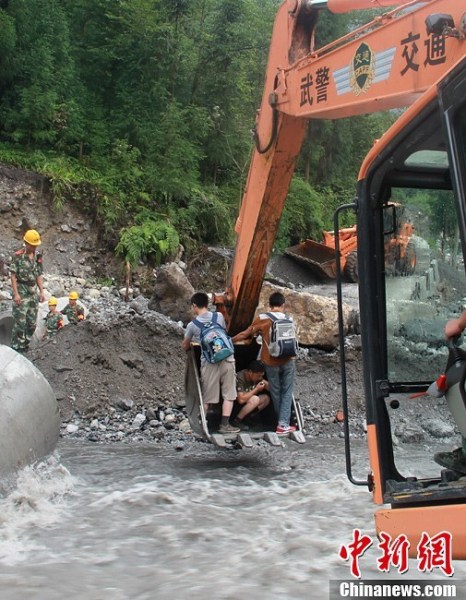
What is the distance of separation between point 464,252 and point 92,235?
51.5 ft

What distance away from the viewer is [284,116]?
6305 mm

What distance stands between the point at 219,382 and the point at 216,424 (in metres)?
0.44

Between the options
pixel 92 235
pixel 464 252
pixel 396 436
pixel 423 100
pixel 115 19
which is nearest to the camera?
pixel 464 252

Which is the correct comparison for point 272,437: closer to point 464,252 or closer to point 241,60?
point 464,252

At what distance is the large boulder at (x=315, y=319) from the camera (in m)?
10.6

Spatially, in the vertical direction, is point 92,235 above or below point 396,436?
above

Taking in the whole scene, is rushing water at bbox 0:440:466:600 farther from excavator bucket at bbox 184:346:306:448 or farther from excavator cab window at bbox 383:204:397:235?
excavator cab window at bbox 383:204:397:235

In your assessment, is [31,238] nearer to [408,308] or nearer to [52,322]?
[52,322]

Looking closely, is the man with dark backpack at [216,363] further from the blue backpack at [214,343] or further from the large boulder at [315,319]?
the large boulder at [315,319]

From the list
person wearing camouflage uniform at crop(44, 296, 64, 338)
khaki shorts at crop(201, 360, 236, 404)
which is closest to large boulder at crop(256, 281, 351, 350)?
person wearing camouflage uniform at crop(44, 296, 64, 338)

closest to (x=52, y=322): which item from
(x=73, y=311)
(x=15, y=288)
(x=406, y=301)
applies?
(x=73, y=311)

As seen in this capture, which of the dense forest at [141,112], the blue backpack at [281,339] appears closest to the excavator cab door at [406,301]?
the blue backpack at [281,339]

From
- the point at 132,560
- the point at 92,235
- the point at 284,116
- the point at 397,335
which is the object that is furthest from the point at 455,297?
the point at 92,235

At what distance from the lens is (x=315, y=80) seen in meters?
5.55
